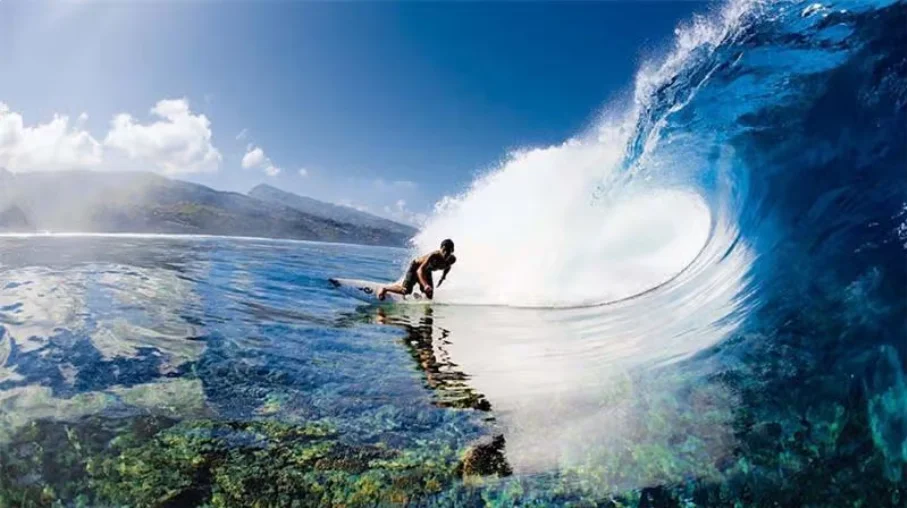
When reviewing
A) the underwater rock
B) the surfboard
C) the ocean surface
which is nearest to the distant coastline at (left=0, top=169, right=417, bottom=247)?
the surfboard

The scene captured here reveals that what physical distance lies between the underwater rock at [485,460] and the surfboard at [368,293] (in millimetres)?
8522

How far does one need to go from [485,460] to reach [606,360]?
3.87 m

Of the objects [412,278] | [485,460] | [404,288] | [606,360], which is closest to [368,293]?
[404,288]

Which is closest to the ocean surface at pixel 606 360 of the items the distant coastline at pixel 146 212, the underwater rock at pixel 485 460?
the underwater rock at pixel 485 460

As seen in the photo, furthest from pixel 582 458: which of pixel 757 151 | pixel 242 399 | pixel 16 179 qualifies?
pixel 16 179

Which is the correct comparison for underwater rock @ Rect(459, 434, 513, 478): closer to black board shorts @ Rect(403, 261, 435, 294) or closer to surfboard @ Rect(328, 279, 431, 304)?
surfboard @ Rect(328, 279, 431, 304)

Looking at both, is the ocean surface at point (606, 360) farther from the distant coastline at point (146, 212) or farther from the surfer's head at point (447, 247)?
the distant coastline at point (146, 212)

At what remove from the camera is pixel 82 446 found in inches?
251

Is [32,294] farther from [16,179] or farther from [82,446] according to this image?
[16,179]

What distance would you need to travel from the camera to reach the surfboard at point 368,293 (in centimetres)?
1505

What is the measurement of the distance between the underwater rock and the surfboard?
28.0ft

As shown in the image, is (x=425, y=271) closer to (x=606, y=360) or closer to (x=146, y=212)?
(x=606, y=360)

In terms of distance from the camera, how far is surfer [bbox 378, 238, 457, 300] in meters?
15.0

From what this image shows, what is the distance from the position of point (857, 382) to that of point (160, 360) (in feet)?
33.9
